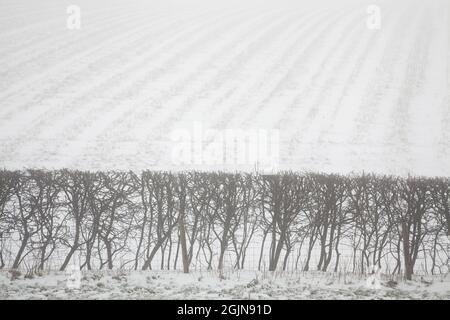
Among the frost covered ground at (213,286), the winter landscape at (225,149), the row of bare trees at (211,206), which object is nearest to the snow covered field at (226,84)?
the winter landscape at (225,149)

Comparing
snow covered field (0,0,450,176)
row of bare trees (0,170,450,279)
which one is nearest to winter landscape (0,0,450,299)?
row of bare trees (0,170,450,279)

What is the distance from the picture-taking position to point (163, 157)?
847 inches

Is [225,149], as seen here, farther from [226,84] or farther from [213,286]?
[213,286]

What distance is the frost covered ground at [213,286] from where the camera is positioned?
7809 millimetres

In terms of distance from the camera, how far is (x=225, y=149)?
22.7 meters

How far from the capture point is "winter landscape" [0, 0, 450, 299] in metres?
9.59

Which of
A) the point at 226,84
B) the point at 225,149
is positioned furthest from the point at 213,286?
the point at 226,84

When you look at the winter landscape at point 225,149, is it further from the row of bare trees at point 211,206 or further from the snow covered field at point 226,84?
the snow covered field at point 226,84

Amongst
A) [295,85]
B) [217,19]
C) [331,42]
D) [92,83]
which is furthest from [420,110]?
[217,19]

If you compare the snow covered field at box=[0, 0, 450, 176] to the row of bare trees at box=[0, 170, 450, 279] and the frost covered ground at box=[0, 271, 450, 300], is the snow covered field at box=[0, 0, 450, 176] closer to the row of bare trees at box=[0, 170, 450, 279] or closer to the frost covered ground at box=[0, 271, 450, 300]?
the row of bare trees at box=[0, 170, 450, 279]

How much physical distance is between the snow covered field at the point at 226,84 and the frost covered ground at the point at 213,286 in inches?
461

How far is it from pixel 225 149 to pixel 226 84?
1046 centimetres
